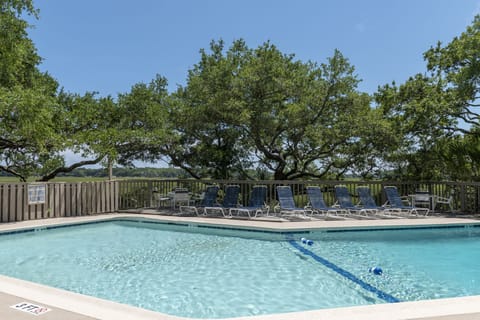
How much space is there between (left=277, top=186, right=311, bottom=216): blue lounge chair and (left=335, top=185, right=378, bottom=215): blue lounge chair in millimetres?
1386

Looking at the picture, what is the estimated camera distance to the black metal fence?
12.0m

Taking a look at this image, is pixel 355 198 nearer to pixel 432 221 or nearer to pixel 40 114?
pixel 432 221

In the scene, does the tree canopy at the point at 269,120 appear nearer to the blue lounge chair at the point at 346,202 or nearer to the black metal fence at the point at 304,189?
the black metal fence at the point at 304,189

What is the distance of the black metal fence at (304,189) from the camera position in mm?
11992

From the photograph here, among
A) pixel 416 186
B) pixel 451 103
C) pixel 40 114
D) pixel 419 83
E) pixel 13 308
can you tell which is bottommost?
pixel 13 308

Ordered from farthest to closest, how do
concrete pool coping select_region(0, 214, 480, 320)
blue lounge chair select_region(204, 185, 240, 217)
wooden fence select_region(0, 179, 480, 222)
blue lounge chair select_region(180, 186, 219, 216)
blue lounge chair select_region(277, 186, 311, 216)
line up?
1. blue lounge chair select_region(180, 186, 219, 216)
2. blue lounge chair select_region(204, 185, 240, 217)
3. blue lounge chair select_region(277, 186, 311, 216)
4. wooden fence select_region(0, 179, 480, 222)
5. concrete pool coping select_region(0, 214, 480, 320)

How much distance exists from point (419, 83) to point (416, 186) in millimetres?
4917

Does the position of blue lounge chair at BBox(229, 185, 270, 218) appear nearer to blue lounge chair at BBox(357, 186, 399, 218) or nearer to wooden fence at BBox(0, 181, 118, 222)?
blue lounge chair at BBox(357, 186, 399, 218)

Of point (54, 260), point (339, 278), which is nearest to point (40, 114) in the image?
point (54, 260)

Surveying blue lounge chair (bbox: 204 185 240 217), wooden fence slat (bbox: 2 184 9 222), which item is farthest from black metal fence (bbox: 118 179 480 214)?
wooden fence slat (bbox: 2 184 9 222)

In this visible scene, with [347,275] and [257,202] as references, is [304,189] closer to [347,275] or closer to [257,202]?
[257,202]

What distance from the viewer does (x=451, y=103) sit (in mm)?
13547

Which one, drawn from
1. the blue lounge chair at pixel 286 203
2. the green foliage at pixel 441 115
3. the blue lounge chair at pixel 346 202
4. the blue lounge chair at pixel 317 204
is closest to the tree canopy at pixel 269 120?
the green foliage at pixel 441 115

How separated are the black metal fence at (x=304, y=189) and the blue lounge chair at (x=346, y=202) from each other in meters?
0.72
